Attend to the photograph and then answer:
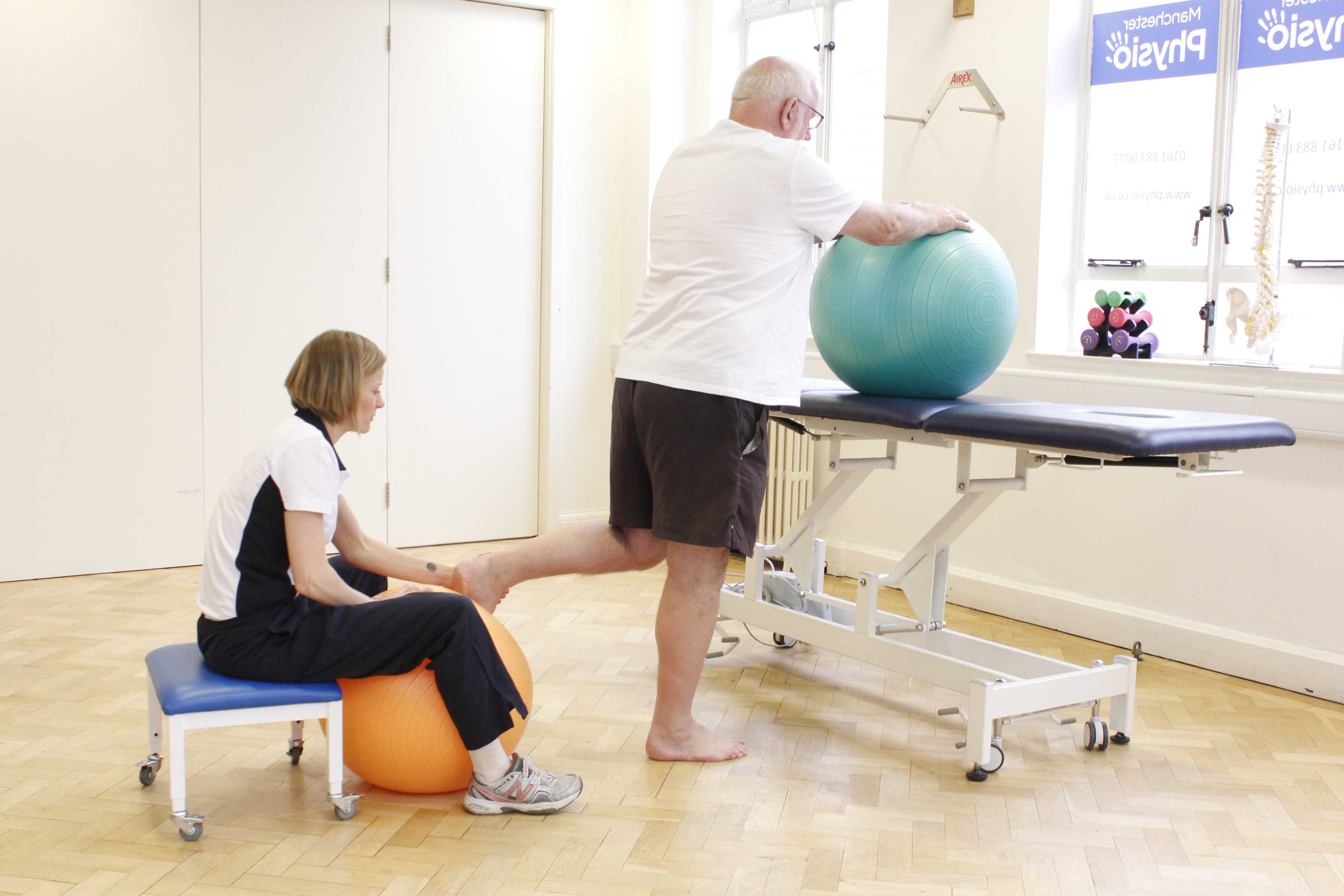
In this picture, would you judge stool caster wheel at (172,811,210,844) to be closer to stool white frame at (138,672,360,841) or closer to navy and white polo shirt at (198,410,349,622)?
stool white frame at (138,672,360,841)

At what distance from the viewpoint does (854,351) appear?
2887mm

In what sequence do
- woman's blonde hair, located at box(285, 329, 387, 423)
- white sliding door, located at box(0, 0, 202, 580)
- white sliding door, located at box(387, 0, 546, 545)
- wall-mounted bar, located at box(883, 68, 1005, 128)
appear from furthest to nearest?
1. white sliding door, located at box(387, 0, 546, 545)
2. white sliding door, located at box(0, 0, 202, 580)
3. wall-mounted bar, located at box(883, 68, 1005, 128)
4. woman's blonde hair, located at box(285, 329, 387, 423)

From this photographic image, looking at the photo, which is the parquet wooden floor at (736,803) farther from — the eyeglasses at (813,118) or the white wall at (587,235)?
the white wall at (587,235)

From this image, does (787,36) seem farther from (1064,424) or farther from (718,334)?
(1064,424)

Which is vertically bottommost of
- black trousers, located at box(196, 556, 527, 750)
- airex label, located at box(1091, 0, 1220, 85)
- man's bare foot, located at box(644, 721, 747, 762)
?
man's bare foot, located at box(644, 721, 747, 762)

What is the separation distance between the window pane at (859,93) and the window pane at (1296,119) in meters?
1.44

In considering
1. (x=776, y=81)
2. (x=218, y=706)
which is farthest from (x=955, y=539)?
(x=218, y=706)

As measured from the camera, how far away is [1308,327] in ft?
11.6

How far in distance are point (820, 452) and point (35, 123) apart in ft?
10.2

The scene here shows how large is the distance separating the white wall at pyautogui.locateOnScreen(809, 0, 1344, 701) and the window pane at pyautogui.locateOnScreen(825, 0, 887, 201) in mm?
419

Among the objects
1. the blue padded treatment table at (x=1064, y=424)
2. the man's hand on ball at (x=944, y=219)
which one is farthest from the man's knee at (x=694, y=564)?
the man's hand on ball at (x=944, y=219)

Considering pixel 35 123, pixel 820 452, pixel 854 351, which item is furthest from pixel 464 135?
pixel 854 351

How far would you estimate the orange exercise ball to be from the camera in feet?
7.57

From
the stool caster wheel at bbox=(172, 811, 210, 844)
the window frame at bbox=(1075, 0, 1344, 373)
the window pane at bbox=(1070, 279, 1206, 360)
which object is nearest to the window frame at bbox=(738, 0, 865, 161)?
the window pane at bbox=(1070, 279, 1206, 360)
